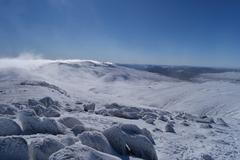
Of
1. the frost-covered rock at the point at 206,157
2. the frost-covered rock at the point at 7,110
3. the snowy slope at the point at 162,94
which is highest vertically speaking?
the frost-covered rock at the point at 7,110

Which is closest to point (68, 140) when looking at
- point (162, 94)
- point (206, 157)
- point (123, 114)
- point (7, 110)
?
point (206, 157)

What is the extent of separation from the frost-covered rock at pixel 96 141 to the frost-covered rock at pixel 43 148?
47.4 inches

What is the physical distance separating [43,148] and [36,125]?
303cm

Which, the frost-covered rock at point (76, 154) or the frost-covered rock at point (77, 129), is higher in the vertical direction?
the frost-covered rock at point (76, 154)

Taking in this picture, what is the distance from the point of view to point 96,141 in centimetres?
819

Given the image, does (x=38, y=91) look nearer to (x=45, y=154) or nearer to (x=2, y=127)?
(x=2, y=127)

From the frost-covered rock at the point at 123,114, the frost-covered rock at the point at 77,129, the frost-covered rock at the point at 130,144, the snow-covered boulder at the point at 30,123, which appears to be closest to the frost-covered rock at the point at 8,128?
the snow-covered boulder at the point at 30,123

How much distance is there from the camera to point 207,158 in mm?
9680

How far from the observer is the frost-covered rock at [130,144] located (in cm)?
887

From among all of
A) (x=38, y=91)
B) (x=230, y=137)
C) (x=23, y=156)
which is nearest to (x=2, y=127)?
(x=23, y=156)

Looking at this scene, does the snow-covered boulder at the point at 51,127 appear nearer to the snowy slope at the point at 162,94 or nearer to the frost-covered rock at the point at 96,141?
the frost-covered rock at the point at 96,141

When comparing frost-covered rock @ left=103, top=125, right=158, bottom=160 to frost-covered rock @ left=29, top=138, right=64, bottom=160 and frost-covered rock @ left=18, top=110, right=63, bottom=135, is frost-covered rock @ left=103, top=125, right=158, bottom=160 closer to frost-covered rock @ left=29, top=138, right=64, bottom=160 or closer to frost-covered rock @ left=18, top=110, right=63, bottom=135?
frost-covered rock @ left=18, top=110, right=63, bottom=135

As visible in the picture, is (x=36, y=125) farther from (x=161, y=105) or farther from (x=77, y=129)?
(x=161, y=105)

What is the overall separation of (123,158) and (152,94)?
1667 inches
